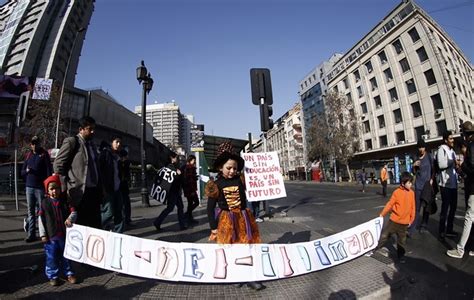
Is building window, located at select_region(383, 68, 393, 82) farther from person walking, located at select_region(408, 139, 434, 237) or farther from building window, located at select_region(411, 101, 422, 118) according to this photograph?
person walking, located at select_region(408, 139, 434, 237)

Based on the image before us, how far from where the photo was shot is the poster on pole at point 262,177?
6.47 metres

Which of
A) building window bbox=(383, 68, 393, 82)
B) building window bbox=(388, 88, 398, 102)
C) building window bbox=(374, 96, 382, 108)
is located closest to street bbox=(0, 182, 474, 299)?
building window bbox=(388, 88, 398, 102)

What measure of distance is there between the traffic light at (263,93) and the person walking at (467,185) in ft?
12.5

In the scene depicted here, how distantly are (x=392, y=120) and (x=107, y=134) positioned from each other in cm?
4116

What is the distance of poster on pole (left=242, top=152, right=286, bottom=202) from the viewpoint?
6472 mm

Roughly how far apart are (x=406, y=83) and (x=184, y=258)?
38.7 meters

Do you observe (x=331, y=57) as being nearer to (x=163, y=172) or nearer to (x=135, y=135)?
(x=135, y=135)

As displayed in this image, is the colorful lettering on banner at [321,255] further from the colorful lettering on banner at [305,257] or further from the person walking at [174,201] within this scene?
the person walking at [174,201]

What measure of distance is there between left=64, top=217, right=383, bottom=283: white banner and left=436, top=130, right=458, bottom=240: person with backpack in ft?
12.4

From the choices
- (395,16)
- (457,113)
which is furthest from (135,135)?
(457,113)

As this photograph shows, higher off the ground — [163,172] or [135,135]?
[135,135]

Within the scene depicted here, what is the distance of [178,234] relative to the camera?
548 centimetres

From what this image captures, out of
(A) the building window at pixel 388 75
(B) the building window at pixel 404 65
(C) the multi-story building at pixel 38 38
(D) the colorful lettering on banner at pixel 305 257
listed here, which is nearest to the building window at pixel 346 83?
(A) the building window at pixel 388 75

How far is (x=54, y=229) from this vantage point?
307 centimetres
